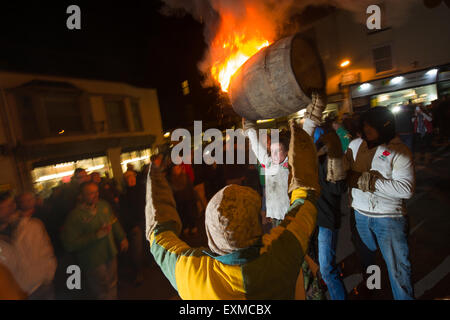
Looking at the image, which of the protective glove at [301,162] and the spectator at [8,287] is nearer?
the protective glove at [301,162]

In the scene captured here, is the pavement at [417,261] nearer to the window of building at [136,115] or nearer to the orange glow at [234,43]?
the orange glow at [234,43]

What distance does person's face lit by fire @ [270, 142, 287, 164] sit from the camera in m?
2.56

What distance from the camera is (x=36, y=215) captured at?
9.84 feet

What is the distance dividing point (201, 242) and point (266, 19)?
4.88 metres

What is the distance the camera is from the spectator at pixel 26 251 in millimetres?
2371

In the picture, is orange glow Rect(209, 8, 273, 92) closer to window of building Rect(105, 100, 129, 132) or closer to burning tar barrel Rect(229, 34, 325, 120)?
burning tar barrel Rect(229, 34, 325, 120)

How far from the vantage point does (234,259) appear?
1.02 m

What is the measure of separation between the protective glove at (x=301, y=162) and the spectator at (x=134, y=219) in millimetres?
3667

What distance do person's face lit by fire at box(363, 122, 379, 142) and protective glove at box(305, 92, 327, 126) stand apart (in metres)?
0.77

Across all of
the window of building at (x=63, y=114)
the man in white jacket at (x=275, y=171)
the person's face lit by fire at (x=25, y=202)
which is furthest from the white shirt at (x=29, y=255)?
the window of building at (x=63, y=114)

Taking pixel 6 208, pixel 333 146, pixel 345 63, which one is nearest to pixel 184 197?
pixel 6 208

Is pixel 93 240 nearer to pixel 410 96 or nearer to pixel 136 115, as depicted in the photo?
pixel 136 115

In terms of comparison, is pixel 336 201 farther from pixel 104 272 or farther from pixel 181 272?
pixel 104 272

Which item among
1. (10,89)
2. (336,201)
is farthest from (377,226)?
(10,89)
